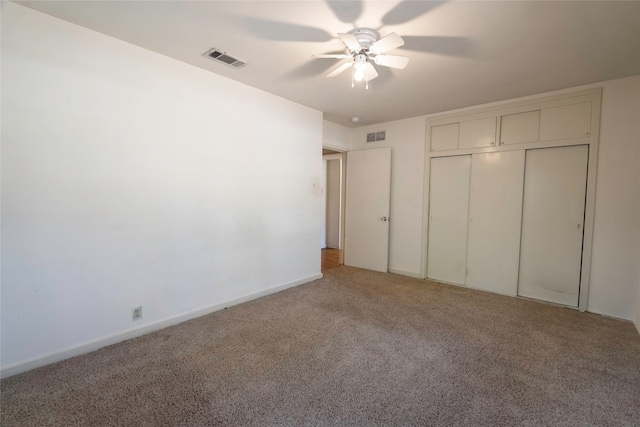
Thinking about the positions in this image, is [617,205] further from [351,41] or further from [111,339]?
[111,339]

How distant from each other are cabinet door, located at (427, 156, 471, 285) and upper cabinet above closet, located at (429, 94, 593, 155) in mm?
246

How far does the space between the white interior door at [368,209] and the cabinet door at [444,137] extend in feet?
2.44

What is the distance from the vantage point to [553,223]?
11.6 feet

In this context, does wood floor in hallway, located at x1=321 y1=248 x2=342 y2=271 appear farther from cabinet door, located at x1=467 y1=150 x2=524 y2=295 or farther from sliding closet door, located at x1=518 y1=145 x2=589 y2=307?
sliding closet door, located at x1=518 y1=145 x2=589 y2=307

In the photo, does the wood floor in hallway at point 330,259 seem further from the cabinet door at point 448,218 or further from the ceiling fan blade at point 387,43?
the ceiling fan blade at point 387,43

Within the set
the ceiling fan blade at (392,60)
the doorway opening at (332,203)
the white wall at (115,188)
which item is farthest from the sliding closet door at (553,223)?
the doorway opening at (332,203)

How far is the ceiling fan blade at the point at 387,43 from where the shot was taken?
200 centimetres

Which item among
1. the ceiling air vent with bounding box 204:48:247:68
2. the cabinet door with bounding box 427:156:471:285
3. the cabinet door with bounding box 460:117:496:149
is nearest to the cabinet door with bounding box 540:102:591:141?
the cabinet door with bounding box 460:117:496:149

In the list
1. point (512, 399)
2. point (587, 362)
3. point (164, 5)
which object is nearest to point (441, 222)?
point (587, 362)

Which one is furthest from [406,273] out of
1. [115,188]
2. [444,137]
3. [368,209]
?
[115,188]

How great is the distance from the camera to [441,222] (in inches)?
176

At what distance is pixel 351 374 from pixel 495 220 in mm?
3084

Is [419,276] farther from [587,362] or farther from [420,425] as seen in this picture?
[420,425]

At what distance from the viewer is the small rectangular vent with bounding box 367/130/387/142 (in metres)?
5.01
